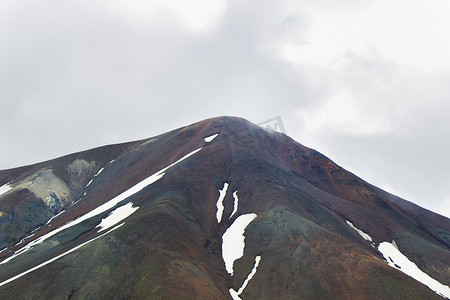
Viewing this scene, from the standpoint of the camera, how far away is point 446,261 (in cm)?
5553

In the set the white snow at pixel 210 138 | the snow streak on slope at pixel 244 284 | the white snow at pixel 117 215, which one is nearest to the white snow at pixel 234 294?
the snow streak on slope at pixel 244 284

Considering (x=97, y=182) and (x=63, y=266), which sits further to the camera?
(x=97, y=182)

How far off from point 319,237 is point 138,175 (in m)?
53.5

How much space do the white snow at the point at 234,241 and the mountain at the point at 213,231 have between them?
21 centimetres

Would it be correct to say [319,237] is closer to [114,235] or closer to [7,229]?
[114,235]

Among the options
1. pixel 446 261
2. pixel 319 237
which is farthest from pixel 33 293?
pixel 446 261

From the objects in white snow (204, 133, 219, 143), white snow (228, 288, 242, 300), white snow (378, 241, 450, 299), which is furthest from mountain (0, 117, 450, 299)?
white snow (204, 133, 219, 143)

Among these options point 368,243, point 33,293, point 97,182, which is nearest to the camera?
point 33,293

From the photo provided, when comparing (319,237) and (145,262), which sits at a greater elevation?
→ (145,262)

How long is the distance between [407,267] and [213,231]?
39797mm

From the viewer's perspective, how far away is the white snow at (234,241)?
45.5m

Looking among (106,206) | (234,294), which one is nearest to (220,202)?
(234,294)

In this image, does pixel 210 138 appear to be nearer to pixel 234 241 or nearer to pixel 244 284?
pixel 234 241

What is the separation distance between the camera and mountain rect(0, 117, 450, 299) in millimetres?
35500
